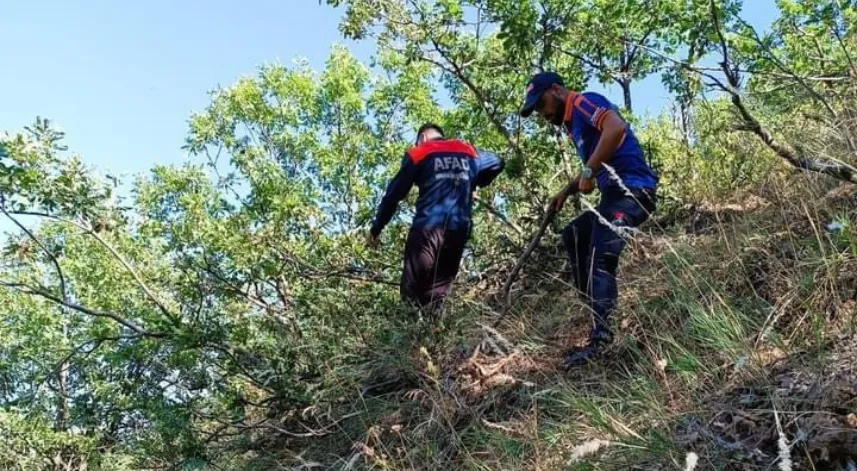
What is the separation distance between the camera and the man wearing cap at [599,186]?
3.37 metres

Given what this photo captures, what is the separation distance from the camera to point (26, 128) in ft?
14.8

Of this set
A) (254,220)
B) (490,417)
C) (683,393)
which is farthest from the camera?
(254,220)

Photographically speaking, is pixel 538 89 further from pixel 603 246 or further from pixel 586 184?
pixel 603 246

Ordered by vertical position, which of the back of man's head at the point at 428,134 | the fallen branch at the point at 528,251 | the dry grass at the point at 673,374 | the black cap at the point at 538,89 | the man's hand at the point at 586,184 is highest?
the back of man's head at the point at 428,134

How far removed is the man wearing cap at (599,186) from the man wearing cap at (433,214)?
1035 millimetres

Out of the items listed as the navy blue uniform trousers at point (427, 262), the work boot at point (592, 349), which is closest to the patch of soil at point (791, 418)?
the work boot at point (592, 349)

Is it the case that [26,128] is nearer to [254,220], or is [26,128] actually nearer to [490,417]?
[254,220]

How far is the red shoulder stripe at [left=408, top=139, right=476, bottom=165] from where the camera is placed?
4879 mm

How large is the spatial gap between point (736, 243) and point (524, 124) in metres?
3.08

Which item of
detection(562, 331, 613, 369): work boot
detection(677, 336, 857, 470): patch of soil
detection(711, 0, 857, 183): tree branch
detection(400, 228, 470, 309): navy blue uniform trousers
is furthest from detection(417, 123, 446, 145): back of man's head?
detection(677, 336, 857, 470): patch of soil

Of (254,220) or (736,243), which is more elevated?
(254,220)

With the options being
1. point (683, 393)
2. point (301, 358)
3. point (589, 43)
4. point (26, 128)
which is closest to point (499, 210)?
point (589, 43)

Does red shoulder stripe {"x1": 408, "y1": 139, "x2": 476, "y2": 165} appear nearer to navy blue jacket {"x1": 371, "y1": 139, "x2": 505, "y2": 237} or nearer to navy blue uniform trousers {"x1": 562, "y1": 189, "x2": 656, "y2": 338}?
navy blue jacket {"x1": 371, "y1": 139, "x2": 505, "y2": 237}

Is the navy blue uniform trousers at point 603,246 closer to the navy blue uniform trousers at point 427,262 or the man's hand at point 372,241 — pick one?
the navy blue uniform trousers at point 427,262
